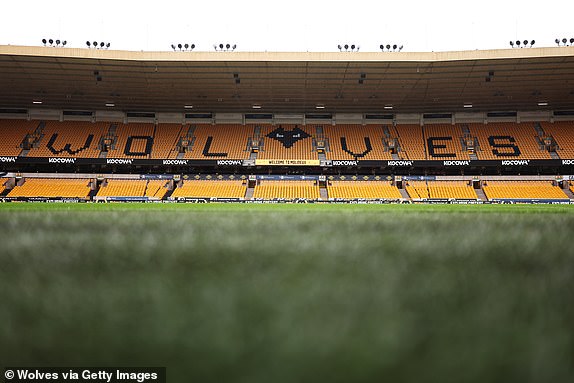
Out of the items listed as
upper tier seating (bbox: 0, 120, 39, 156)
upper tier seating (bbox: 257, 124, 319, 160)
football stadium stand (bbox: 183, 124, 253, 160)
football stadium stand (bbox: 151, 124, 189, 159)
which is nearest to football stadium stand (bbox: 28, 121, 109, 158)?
upper tier seating (bbox: 0, 120, 39, 156)

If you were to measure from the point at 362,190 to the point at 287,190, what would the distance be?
622cm

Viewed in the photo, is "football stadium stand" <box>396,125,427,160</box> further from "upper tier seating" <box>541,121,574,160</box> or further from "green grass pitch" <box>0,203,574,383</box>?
"green grass pitch" <box>0,203,574,383</box>

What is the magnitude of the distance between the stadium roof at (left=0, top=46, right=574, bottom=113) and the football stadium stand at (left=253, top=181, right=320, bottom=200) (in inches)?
291

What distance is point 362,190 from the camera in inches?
1259

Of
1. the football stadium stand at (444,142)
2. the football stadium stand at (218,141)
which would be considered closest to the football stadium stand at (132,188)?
the football stadium stand at (218,141)

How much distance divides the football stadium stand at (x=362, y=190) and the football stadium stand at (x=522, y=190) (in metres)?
7.82

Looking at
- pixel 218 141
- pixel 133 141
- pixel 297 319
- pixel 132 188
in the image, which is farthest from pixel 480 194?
pixel 297 319

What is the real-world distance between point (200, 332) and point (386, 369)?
0.35 metres

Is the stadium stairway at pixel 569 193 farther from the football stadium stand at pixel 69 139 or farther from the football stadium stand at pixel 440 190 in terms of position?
the football stadium stand at pixel 69 139

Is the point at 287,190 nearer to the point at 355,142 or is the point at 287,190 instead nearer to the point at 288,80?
the point at 355,142

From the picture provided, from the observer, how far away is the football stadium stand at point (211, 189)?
1209 inches

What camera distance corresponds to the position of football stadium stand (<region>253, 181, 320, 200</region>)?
3144 cm

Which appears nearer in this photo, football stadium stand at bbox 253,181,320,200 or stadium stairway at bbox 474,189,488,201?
football stadium stand at bbox 253,181,320,200

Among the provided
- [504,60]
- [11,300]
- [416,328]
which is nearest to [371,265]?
[416,328]
